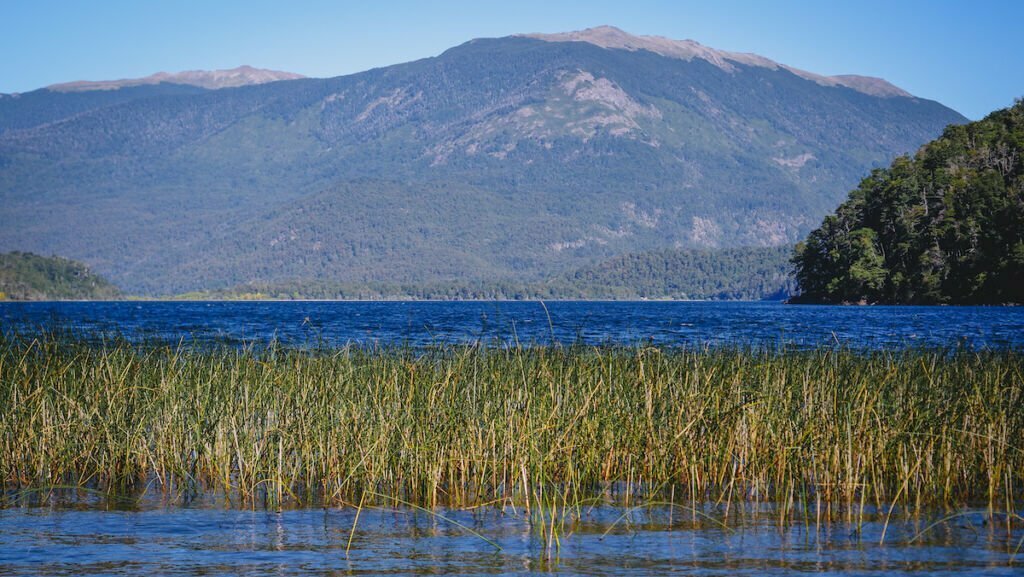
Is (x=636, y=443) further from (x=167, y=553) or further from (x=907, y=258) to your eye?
(x=907, y=258)

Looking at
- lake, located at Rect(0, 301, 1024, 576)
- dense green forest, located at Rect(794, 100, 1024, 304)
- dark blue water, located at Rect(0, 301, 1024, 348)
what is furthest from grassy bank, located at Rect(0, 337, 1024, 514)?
dense green forest, located at Rect(794, 100, 1024, 304)

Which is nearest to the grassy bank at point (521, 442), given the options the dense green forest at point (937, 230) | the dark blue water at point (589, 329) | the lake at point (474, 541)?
the lake at point (474, 541)

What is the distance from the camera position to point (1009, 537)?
423 inches

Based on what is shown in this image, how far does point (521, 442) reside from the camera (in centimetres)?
1192

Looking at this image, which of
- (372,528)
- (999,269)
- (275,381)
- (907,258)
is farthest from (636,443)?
(907,258)

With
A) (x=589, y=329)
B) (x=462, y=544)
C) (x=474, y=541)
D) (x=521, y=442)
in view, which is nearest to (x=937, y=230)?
(x=589, y=329)

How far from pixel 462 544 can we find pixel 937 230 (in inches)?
3782

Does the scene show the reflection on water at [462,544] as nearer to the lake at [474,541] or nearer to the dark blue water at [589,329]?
the lake at [474,541]

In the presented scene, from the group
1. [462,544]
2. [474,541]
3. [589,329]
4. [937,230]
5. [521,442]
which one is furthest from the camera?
[937,230]

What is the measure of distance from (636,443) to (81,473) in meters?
6.26

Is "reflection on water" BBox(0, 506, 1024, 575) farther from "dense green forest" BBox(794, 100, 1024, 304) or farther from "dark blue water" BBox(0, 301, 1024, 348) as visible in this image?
"dense green forest" BBox(794, 100, 1024, 304)

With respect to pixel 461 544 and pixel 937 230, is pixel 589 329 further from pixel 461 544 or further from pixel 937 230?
pixel 937 230

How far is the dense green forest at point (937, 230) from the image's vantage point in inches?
3720

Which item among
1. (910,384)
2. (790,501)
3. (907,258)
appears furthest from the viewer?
(907,258)
